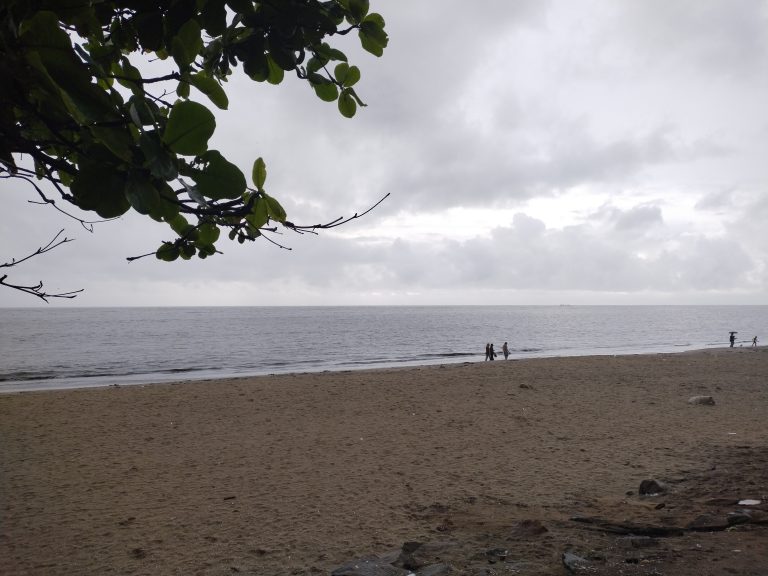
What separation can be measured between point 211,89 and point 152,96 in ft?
1.18

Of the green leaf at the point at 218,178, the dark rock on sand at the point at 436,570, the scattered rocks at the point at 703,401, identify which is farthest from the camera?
the scattered rocks at the point at 703,401

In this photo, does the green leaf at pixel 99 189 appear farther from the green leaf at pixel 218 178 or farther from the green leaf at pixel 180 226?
the green leaf at pixel 180 226

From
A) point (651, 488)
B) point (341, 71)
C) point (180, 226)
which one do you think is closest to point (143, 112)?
point (180, 226)

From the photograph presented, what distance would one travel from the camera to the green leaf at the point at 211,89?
98 centimetres

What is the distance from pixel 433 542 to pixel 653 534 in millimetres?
1797

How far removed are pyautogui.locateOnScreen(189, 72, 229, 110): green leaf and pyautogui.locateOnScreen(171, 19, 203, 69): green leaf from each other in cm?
6

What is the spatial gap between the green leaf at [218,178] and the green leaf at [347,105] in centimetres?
75

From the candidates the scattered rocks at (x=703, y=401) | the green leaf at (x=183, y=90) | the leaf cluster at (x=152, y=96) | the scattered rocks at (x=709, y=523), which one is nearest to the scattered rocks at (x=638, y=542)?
the scattered rocks at (x=709, y=523)

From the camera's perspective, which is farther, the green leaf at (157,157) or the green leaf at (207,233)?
the green leaf at (207,233)

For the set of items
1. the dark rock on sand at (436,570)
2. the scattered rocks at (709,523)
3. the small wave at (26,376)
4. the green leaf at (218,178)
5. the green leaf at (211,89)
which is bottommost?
the small wave at (26,376)

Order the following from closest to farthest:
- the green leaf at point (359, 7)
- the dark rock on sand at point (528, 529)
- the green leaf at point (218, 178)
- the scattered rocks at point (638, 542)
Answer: the green leaf at point (218, 178)
the green leaf at point (359, 7)
the scattered rocks at point (638, 542)
the dark rock on sand at point (528, 529)

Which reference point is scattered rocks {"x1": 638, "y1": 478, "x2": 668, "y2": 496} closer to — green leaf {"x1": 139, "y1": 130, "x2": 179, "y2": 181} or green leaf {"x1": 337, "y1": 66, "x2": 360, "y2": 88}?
green leaf {"x1": 337, "y1": 66, "x2": 360, "y2": 88}

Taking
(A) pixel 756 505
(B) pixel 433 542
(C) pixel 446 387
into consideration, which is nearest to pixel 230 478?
(B) pixel 433 542

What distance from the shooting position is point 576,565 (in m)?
3.66
